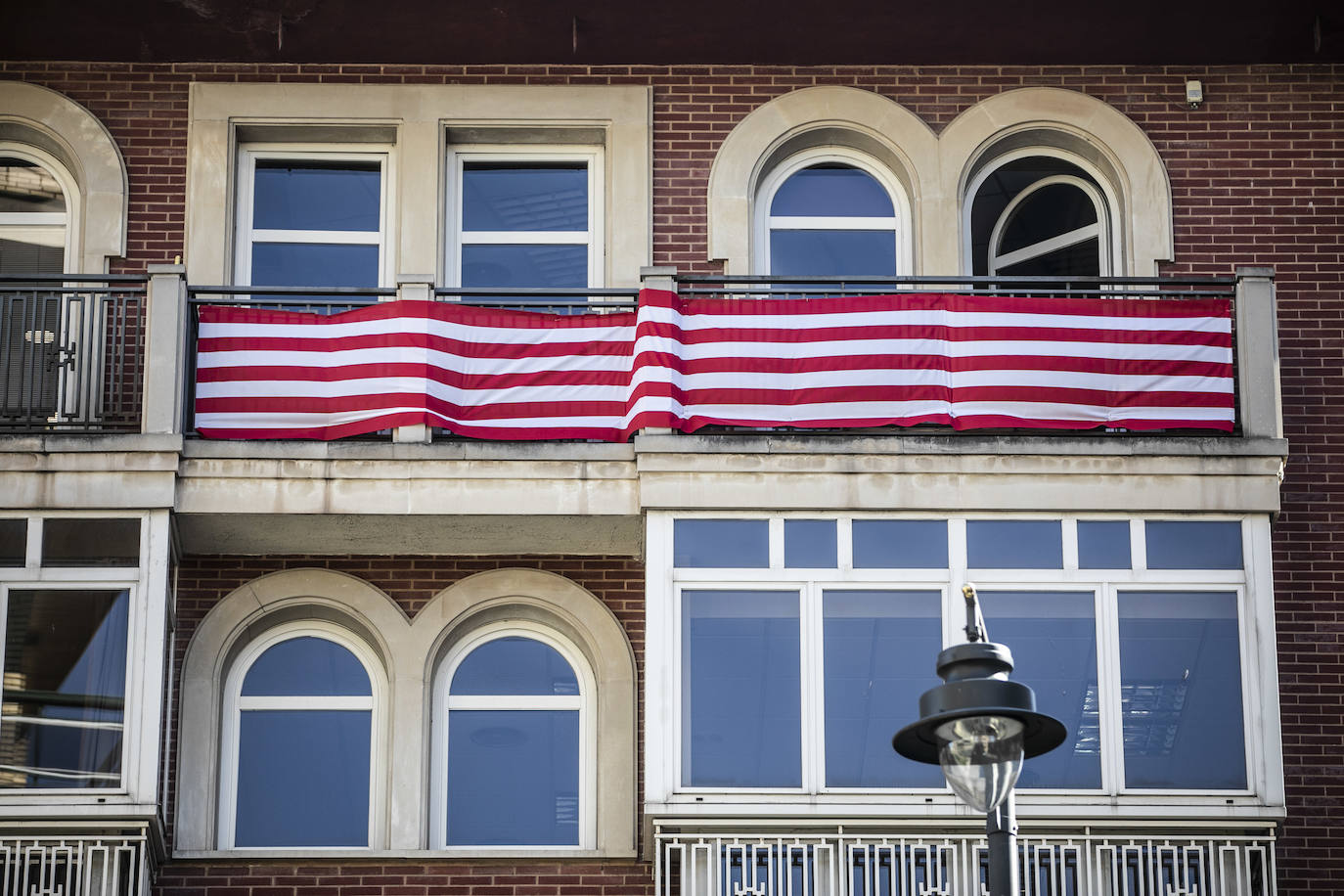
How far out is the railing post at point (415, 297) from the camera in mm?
14883

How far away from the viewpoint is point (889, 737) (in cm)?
1425

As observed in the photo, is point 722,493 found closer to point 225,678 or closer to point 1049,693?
point 1049,693

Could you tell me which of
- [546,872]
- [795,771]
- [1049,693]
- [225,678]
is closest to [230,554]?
[225,678]

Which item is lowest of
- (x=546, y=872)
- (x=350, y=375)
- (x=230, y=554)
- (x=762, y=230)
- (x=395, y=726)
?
(x=546, y=872)

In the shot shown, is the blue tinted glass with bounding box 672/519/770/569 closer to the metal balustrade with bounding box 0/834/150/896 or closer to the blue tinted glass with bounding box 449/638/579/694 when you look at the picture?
Result: the blue tinted glass with bounding box 449/638/579/694

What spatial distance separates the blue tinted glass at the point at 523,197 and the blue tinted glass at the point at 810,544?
3387 millimetres

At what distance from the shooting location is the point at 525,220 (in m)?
16.9

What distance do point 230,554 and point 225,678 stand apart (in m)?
0.84

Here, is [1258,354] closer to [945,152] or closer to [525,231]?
[945,152]

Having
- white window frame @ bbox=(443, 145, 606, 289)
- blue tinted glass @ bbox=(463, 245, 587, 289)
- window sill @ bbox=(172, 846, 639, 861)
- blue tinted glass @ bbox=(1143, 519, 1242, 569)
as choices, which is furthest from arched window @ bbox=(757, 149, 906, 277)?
window sill @ bbox=(172, 846, 639, 861)

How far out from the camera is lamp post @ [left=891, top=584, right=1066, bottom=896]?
10.1m

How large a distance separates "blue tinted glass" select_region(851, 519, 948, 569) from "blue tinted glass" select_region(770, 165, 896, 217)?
3.19m

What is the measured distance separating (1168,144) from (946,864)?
18.8 ft

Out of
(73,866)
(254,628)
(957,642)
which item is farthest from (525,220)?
(73,866)
